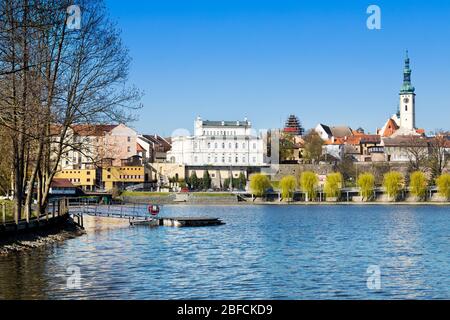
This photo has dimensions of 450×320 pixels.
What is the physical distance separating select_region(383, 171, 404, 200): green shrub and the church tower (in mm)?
77339

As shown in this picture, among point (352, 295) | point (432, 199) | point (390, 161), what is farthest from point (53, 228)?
point (390, 161)

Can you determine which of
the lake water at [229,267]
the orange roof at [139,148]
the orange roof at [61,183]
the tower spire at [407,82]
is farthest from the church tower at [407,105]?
the lake water at [229,267]

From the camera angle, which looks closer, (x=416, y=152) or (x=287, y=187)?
(x=287, y=187)

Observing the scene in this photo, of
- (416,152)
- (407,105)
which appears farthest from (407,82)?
(416,152)

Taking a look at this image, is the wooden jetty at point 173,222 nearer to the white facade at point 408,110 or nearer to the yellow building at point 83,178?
the yellow building at point 83,178

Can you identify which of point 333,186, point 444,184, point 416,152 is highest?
point 416,152

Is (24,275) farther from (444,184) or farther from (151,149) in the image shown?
(151,149)

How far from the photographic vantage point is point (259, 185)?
118m

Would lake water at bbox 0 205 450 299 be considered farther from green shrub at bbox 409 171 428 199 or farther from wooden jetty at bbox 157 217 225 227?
green shrub at bbox 409 171 428 199

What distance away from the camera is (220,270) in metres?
28.7

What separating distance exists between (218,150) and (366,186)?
43.9 metres

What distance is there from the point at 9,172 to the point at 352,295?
37.9 metres

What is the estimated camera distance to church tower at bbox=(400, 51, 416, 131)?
18725cm

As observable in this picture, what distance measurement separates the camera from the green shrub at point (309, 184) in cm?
11494
